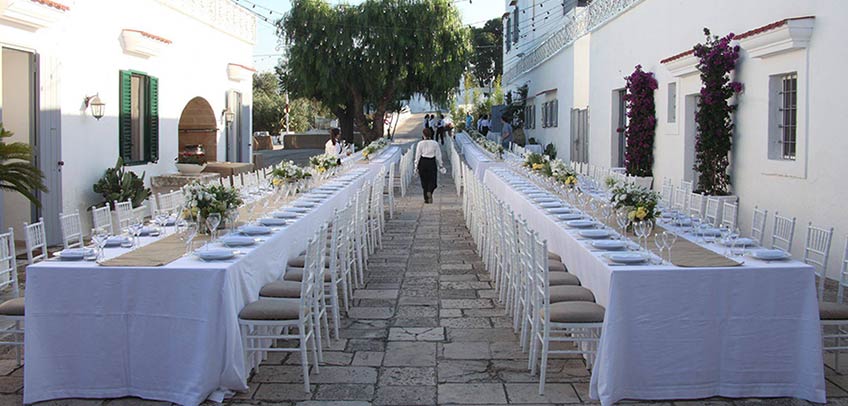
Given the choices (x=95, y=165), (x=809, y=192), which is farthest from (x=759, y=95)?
(x=95, y=165)

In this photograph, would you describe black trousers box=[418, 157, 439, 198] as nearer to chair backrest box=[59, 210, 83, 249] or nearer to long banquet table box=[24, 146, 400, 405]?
chair backrest box=[59, 210, 83, 249]

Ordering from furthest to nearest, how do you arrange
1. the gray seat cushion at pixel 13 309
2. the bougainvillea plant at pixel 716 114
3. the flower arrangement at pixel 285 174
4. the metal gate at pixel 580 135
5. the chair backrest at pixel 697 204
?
the metal gate at pixel 580 135 → the bougainvillea plant at pixel 716 114 → the flower arrangement at pixel 285 174 → the chair backrest at pixel 697 204 → the gray seat cushion at pixel 13 309

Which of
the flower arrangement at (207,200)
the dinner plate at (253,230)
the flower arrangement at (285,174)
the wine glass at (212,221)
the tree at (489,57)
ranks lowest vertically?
the dinner plate at (253,230)

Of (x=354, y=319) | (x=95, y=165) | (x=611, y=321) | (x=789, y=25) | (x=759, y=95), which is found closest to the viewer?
(x=611, y=321)

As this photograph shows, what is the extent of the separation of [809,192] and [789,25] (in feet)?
5.94

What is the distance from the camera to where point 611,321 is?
491cm

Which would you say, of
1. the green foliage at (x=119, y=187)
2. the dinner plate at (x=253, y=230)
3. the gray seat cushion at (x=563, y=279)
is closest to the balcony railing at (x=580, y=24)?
the green foliage at (x=119, y=187)

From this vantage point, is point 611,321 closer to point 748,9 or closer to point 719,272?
point 719,272

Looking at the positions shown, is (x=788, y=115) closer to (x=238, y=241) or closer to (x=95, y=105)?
(x=238, y=241)

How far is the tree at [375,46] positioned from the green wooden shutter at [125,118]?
14914mm

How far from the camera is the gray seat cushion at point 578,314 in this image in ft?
17.1

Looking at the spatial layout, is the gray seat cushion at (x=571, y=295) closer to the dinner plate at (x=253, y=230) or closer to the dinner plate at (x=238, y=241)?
the dinner plate at (x=238, y=241)

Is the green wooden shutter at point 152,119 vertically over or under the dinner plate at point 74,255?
over

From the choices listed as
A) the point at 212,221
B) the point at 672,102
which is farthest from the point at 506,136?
the point at 212,221
